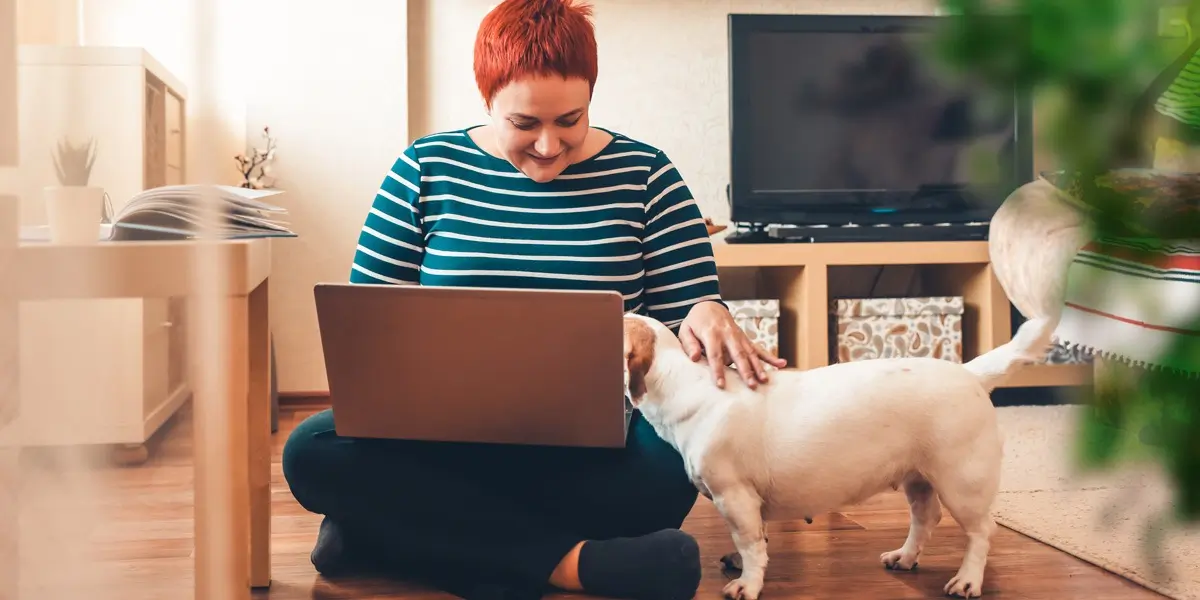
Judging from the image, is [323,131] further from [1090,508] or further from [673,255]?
[1090,508]

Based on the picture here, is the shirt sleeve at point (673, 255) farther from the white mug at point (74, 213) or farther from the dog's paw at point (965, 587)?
the white mug at point (74, 213)

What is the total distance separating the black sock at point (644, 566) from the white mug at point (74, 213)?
805mm

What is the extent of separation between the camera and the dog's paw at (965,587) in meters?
1.22

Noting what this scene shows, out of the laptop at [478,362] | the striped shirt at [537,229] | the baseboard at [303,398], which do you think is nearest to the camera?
the laptop at [478,362]

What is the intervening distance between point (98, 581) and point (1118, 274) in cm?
57

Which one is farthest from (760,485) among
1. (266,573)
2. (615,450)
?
(266,573)

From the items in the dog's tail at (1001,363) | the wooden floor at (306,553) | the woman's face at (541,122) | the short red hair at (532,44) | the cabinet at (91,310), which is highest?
the short red hair at (532,44)

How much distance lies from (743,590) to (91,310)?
883 millimetres

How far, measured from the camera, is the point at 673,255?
1354 mm

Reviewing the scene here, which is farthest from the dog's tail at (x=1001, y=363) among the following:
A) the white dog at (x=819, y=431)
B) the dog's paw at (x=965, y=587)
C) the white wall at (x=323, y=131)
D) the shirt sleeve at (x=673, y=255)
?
the white wall at (x=323, y=131)

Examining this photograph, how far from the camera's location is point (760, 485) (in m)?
1.19

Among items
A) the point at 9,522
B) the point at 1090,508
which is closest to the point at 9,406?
the point at 9,522

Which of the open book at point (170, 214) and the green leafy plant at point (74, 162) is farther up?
the green leafy plant at point (74, 162)

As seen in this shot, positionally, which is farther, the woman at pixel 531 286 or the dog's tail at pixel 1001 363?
the woman at pixel 531 286
